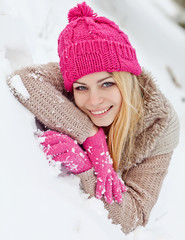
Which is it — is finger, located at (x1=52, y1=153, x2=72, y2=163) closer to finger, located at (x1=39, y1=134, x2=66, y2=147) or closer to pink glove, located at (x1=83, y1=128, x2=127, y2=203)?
finger, located at (x1=39, y1=134, x2=66, y2=147)

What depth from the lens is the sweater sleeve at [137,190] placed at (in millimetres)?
1452

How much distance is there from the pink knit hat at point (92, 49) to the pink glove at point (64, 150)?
1.24 ft

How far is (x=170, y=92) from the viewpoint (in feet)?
12.4

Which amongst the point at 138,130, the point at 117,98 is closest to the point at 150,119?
the point at 138,130

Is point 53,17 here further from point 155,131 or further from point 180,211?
point 180,211

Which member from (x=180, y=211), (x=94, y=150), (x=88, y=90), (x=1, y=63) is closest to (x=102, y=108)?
(x=88, y=90)

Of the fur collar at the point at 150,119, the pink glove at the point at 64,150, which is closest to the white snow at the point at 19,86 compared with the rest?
the pink glove at the point at 64,150

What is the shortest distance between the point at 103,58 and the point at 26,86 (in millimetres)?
447

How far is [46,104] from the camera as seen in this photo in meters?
1.43

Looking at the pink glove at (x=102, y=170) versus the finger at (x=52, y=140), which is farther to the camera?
the pink glove at (x=102, y=170)

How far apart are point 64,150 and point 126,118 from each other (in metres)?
0.51

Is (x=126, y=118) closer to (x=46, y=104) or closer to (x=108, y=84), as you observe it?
(x=108, y=84)

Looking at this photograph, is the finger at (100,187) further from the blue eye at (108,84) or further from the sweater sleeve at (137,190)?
the blue eye at (108,84)

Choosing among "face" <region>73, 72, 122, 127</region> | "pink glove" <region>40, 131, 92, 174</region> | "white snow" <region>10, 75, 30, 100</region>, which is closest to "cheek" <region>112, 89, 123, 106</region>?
"face" <region>73, 72, 122, 127</region>
